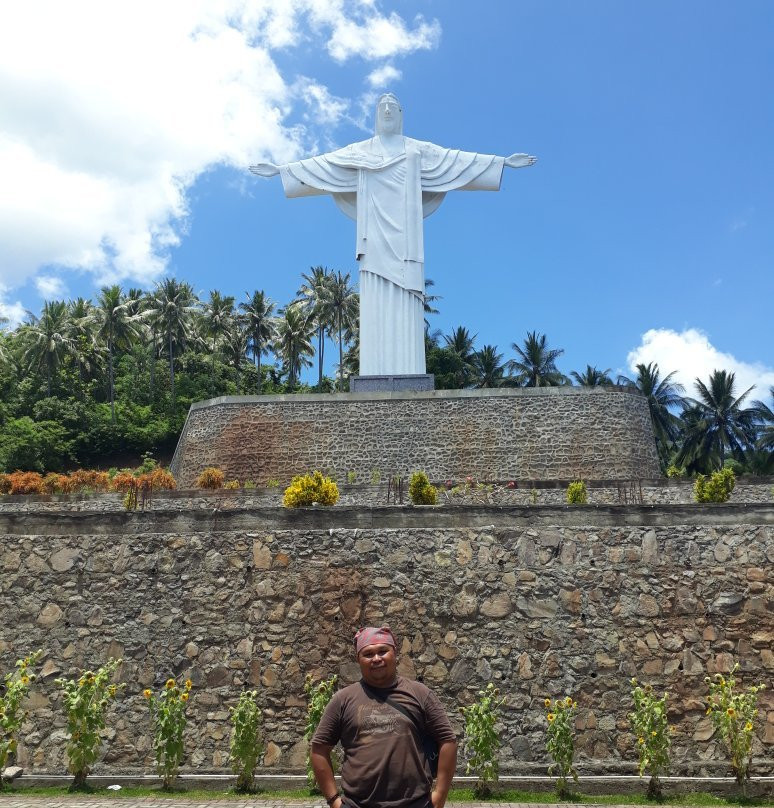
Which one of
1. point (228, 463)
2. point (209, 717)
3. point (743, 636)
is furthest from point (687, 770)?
point (228, 463)

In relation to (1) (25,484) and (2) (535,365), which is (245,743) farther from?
(2) (535,365)

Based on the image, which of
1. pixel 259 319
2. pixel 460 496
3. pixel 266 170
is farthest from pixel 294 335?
pixel 460 496

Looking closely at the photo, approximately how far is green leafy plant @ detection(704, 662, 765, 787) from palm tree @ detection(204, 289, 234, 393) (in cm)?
3777

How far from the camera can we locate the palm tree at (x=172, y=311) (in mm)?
38650

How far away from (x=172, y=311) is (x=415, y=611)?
33.5 metres

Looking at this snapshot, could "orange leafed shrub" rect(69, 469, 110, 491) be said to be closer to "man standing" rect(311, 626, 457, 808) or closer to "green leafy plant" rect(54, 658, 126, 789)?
"green leafy plant" rect(54, 658, 126, 789)

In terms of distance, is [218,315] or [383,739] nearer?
[383,739]

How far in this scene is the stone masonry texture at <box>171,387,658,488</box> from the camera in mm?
16609

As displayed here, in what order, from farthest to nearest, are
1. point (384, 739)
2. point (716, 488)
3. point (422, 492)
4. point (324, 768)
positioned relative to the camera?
point (422, 492), point (716, 488), point (324, 768), point (384, 739)

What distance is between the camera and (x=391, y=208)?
20.2 m

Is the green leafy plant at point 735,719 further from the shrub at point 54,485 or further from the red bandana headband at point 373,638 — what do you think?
the shrub at point 54,485

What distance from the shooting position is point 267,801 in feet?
20.7

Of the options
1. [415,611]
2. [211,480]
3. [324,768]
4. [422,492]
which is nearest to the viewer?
[324,768]

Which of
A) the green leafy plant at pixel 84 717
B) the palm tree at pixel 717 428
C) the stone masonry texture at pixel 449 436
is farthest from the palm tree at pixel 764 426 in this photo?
the green leafy plant at pixel 84 717
